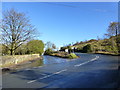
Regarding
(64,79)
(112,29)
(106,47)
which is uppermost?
(112,29)

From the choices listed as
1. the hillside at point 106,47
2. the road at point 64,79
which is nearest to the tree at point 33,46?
the road at point 64,79

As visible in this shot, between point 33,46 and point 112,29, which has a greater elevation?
point 112,29

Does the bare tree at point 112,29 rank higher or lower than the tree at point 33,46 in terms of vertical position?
higher

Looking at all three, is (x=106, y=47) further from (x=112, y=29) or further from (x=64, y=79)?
(x=64, y=79)

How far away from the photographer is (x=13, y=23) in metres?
22.1

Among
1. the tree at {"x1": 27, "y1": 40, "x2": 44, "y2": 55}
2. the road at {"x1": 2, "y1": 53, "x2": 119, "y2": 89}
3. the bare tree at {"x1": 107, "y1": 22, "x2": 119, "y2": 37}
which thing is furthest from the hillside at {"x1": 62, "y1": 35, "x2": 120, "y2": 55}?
the road at {"x1": 2, "y1": 53, "x2": 119, "y2": 89}

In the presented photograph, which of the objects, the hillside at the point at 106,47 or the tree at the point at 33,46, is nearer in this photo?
the tree at the point at 33,46

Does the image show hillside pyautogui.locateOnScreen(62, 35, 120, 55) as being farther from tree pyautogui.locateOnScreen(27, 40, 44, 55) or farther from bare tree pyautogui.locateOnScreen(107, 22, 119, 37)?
tree pyautogui.locateOnScreen(27, 40, 44, 55)

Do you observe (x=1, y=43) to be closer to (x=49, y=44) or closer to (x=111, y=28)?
(x=111, y=28)

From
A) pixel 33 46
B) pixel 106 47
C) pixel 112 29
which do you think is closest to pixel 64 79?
pixel 33 46

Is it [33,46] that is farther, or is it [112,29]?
[112,29]

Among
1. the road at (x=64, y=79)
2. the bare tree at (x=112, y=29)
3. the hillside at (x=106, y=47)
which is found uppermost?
the bare tree at (x=112, y=29)

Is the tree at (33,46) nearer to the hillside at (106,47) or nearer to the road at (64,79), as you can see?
the road at (64,79)

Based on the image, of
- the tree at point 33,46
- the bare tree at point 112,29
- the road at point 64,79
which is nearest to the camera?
the road at point 64,79
